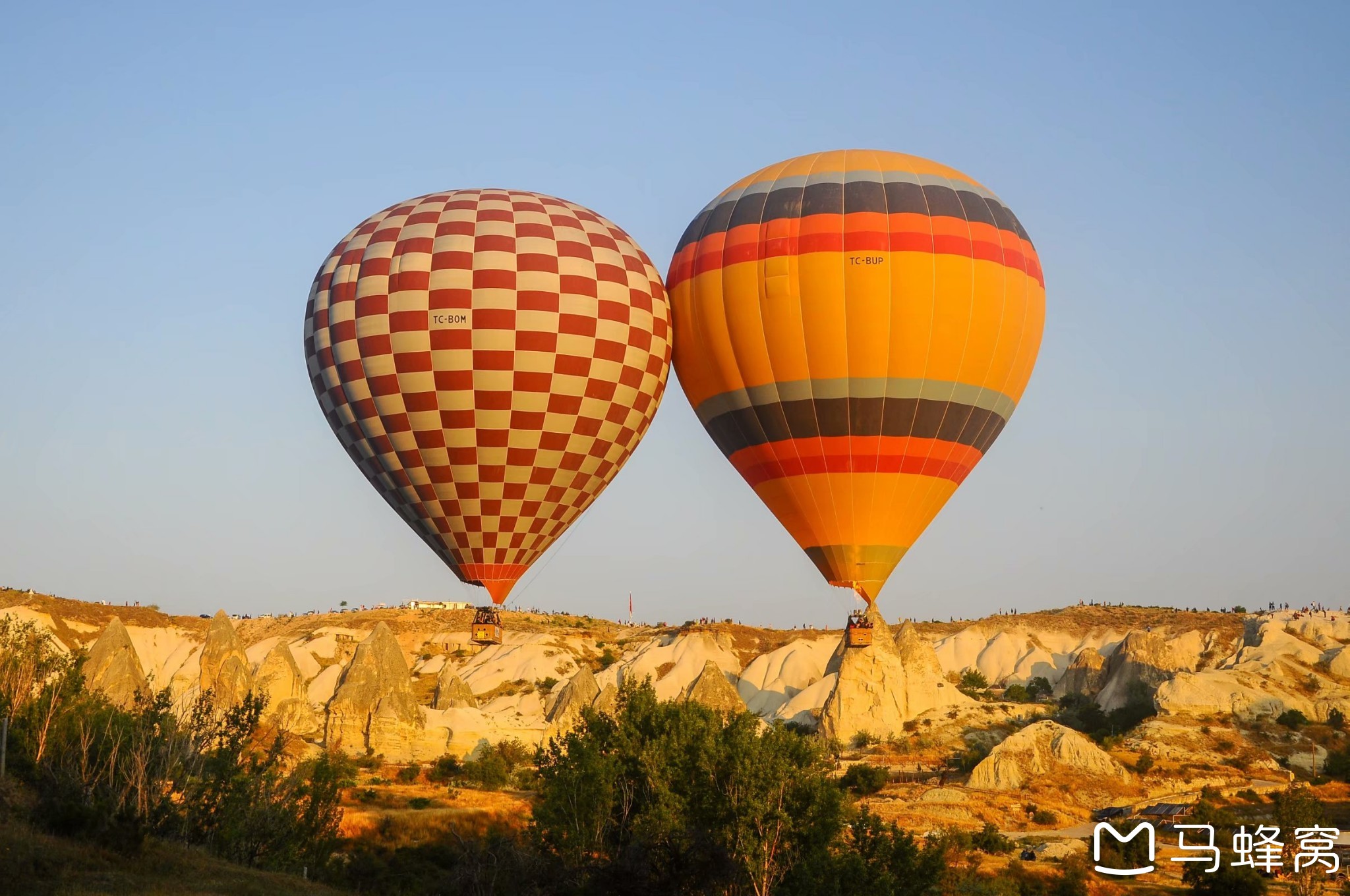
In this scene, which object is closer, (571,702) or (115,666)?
(115,666)

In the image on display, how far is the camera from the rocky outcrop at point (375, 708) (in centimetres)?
5525

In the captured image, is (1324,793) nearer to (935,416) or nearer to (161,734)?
(935,416)

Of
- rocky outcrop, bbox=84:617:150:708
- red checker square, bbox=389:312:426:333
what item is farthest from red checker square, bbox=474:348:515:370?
rocky outcrop, bbox=84:617:150:708

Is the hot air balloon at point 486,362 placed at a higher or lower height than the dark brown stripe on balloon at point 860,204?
lower

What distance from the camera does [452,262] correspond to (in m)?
34.2

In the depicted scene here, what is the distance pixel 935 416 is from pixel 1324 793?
88.2ft

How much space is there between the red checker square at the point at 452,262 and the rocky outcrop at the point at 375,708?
26042mm

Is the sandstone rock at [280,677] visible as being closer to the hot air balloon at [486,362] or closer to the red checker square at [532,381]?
the hot air balloon at [486,362]

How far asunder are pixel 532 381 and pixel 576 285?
104 inches

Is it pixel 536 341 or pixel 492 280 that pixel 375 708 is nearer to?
pixel 536 341

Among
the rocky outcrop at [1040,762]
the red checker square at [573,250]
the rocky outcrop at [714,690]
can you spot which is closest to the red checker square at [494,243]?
the red checker square at [573,250]

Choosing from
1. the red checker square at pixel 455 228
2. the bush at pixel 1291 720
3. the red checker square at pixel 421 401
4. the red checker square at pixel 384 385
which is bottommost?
the bush at pixel 1291 720

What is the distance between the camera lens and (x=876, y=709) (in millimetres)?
60312

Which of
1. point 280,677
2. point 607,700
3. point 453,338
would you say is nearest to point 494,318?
point 453,338
